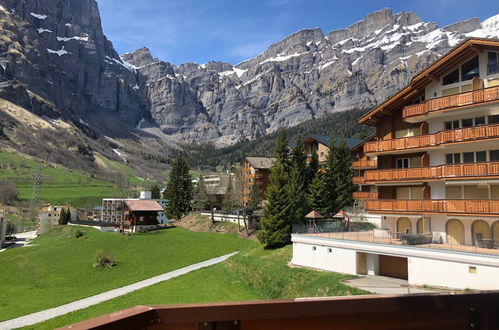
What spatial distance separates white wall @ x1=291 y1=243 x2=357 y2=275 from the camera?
28516mm

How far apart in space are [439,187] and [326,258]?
10.2 m

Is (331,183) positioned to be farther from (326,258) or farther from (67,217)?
(67,217)

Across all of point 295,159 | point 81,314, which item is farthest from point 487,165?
point 295,159

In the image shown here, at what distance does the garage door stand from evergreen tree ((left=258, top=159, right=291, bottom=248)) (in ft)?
46.0

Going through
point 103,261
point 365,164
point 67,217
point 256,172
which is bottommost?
point 103,261

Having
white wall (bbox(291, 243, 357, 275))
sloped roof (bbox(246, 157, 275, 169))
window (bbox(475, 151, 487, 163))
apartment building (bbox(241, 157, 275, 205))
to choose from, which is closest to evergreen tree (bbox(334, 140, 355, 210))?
white wall (bbox(291, 243, 357, 275))

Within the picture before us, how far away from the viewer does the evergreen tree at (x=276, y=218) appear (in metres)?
41.2

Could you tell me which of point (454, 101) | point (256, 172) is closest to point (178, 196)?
point (256, 172)

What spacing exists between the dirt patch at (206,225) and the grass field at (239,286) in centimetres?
2104

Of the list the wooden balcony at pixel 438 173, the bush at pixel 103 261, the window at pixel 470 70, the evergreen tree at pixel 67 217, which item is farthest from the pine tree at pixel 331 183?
the evergreen tree at pixel 67 217

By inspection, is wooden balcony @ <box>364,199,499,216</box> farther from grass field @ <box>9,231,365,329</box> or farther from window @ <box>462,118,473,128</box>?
grass field @ <box>9,231,365,329</box>

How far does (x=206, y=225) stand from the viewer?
7288cm

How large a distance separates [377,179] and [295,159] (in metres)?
25.5

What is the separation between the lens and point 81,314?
29172mm
